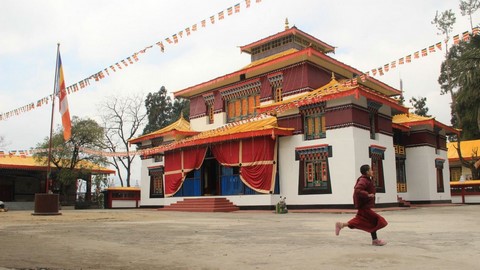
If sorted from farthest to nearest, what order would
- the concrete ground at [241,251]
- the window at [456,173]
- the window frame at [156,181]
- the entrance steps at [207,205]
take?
the window at [456,173] → the window frame at [156,181] → the entrance steps at [207,205] → the concrete ground at [241,251]

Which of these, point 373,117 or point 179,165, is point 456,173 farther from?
point 179,165

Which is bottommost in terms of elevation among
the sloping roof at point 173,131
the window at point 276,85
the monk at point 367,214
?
the monk at point 367,214

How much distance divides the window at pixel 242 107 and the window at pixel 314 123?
512 cm

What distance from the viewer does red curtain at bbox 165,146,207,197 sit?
86.9 feet

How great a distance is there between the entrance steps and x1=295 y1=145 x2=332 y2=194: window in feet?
13.7

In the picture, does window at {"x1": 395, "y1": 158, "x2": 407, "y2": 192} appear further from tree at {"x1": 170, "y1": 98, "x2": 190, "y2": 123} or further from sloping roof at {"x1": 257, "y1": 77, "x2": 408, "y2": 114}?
tree at {"x1": 170, "y1": 98, "x2": 190, "y2": 123}

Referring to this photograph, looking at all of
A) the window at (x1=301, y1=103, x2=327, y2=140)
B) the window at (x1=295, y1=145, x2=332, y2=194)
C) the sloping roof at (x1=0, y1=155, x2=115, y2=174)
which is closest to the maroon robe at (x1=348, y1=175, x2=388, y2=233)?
the window at (x1=295, y1=145, x2=332, y2=194)

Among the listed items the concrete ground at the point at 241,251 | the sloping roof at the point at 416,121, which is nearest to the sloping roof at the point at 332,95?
the sloping roof at the point at 416,121

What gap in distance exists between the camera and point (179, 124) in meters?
32.5

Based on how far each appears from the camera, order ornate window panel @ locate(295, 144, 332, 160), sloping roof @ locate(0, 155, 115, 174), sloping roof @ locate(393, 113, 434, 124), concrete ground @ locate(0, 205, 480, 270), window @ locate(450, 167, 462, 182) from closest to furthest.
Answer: concrete ground @ locate(0, 205, 480, 270) < ornate window panel @ locate(295, 144, 332, 160) < sloping roof @ locate(393, 113, 434, 124) < sloping roof @ locate(0, 155, 115, 174) < window @ locate(450, 167, 462, 182)

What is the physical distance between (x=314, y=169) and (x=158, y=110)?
37067 mm

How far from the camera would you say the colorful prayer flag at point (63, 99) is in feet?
59.7

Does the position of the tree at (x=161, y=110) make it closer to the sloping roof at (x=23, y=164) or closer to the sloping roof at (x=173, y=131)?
the sloping roof at (x=23, y=164)

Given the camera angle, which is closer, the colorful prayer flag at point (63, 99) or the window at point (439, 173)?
the colorful prayer flag at point (63, 99)
